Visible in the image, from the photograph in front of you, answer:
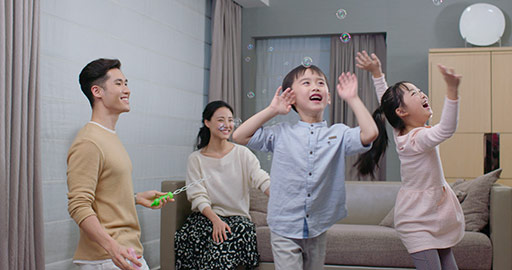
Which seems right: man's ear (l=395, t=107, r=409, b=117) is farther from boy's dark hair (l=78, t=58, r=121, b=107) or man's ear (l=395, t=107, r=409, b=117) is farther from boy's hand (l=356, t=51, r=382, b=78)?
boy's dark hair (l=78, t=58, r=121, b=107)

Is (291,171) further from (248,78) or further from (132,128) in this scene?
(248,78)

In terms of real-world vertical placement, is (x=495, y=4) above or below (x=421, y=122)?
above

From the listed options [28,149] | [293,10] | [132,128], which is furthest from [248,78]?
[28,149]

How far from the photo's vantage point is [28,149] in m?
2.55

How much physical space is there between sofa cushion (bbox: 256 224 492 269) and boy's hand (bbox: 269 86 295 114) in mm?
1679

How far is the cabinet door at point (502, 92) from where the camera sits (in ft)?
15.0

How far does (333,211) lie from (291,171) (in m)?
0.20

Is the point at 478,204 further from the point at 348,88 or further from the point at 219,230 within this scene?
the point at 348,88

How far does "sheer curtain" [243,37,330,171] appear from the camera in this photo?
5.56m

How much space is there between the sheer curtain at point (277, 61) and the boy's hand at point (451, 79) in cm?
362

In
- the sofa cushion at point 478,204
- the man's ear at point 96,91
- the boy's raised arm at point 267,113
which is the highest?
the man's ear at point 96,91

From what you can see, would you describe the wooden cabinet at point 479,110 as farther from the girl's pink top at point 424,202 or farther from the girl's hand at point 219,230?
the girl's pink top at point 424,202

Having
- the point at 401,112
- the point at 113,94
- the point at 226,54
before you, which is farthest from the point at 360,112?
the point at 226,54

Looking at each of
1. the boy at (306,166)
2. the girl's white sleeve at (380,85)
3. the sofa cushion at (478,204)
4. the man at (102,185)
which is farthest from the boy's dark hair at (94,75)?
the sofa cushion at (478,204)
